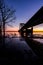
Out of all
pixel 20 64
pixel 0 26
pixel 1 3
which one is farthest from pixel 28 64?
pixel 0 26

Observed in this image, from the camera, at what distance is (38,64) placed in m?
7.93

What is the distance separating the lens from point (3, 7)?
37375 millimetres

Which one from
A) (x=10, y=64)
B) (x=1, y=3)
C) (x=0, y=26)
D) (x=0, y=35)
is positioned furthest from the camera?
(x=0, y=35)

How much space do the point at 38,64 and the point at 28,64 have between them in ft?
1.62

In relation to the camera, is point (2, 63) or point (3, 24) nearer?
point (2, 63)

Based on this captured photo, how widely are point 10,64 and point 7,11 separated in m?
31.9

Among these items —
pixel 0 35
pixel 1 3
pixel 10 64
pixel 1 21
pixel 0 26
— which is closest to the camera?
pixel 10 64

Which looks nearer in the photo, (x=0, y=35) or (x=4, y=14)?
(x=4, y=14)

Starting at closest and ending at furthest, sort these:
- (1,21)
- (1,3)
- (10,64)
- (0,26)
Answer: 1. (10,64)
2. (1,3)
3. (1,21)
4. (0,26)

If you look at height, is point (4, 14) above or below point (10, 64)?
above

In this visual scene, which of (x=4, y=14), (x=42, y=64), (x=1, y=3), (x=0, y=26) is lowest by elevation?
(x=42, y=64)

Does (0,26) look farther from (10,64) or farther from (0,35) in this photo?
(10,64)

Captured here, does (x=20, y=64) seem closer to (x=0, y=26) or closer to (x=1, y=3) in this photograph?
(x=1, y=3)

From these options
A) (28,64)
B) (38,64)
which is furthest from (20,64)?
(38,64)
